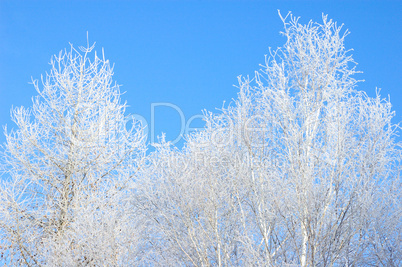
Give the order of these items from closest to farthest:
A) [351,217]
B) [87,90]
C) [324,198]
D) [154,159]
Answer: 1. [324,198]
2. [351,217]
3. [87,90]
4. [154,159]

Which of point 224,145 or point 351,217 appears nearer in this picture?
point 351,217

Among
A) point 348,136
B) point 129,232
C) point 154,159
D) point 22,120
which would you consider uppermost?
point 154,159

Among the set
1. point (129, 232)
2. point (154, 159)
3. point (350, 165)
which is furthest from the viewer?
point (154, 159)

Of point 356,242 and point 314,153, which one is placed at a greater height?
point 314,153

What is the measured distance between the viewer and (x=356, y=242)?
31.6ft

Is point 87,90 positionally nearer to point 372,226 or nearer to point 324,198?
point 324,198

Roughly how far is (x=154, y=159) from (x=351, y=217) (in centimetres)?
711

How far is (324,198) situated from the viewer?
7395mm

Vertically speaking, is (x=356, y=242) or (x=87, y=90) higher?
(x=87, y=90)

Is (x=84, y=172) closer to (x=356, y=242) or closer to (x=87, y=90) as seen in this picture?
(x=87, y=90)

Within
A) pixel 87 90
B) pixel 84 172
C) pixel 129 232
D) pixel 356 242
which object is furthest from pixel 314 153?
pixel 87 90

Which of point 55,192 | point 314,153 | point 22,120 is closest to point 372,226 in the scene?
point 314,153

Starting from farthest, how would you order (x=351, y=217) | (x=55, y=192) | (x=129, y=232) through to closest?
(x=55, y=192)
(x=129, y=232)
(x=351, y=217)

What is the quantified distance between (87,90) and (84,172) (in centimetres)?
236
